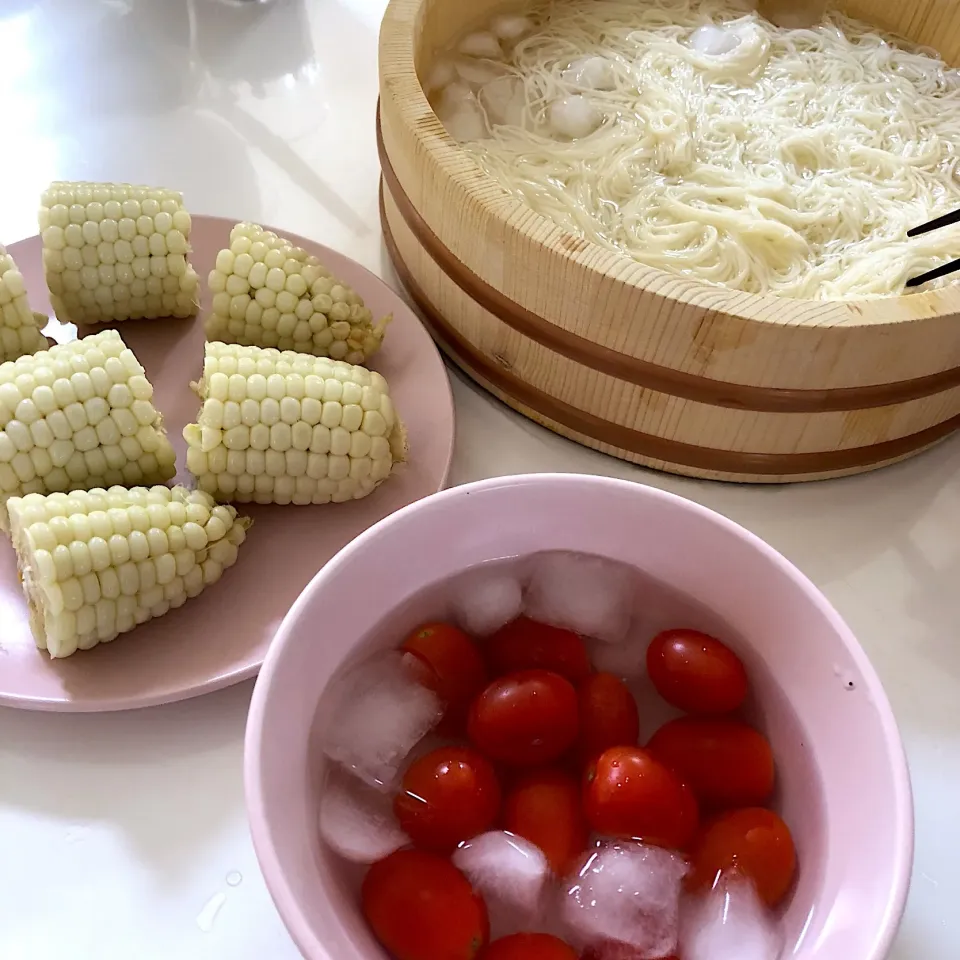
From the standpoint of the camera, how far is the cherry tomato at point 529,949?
1.68 ft

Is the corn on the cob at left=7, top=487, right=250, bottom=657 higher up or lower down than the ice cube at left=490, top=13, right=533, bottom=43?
lower down

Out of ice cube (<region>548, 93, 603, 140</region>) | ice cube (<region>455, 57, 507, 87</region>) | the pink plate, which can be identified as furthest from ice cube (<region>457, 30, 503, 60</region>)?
the pink plate

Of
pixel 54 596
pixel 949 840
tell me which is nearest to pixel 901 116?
pixel 949 840

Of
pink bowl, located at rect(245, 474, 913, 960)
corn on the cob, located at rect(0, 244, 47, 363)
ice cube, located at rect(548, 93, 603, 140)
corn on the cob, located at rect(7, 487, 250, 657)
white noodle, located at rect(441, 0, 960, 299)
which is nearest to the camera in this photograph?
pink bowl, located at rect(245, 474, 913, 960)

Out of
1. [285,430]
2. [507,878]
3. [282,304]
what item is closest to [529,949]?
[507,878]

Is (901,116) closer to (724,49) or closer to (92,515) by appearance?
(724,49)

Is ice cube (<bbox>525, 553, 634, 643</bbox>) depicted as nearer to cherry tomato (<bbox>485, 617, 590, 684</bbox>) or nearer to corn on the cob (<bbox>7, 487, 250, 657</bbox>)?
cherry tomato (<bbox>485, 617, 590, 684</bbox>)

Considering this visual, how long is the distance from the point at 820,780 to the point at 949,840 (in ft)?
0.79

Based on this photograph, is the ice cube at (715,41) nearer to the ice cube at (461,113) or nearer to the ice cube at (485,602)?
the ice cube at (461,113)

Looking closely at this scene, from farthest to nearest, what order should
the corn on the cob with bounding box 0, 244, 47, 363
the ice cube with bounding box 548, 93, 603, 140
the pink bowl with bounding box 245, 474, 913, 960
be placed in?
the ice cube with bounding box 548, 93, 603, 140, the corn on the cob with bounding box 0, 244, 47, 363, the pink bowl with bounding box 245, 474, 913, 960

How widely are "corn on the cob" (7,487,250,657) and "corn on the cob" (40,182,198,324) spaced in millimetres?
256

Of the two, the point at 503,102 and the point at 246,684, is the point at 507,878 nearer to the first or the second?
the point at 246,684

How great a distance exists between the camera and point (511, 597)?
25.8 inches

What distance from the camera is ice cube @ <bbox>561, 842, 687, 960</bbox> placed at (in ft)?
1.74
